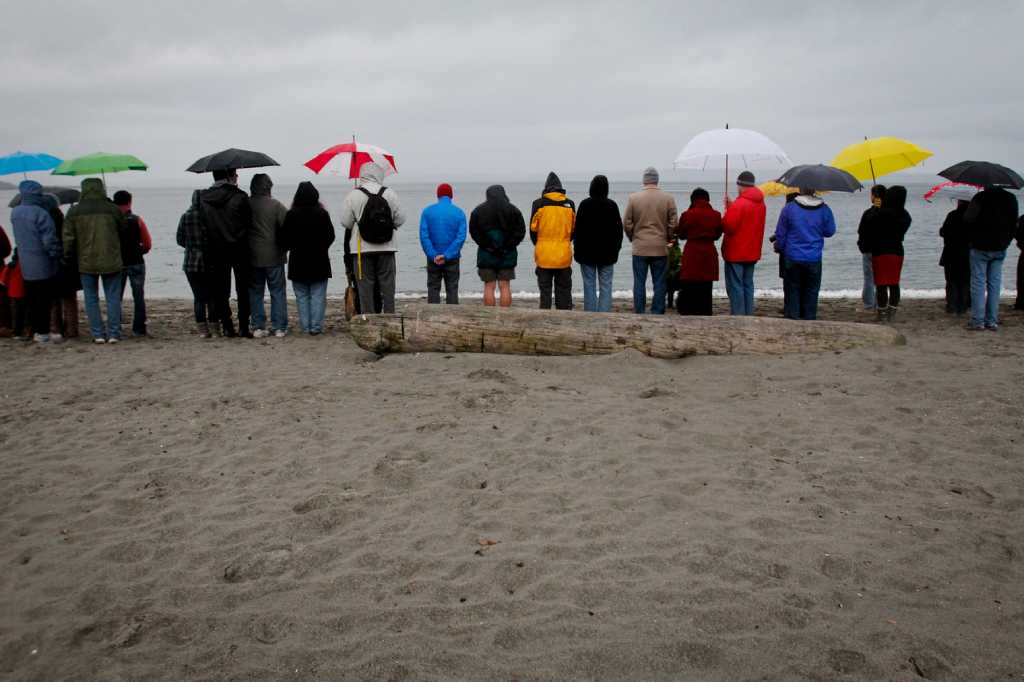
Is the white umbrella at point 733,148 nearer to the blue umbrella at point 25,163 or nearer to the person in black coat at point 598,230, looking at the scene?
the person in black coat at point 598,230

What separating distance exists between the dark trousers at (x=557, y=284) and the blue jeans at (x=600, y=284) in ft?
0.76

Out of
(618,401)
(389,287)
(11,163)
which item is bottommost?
(618,401)

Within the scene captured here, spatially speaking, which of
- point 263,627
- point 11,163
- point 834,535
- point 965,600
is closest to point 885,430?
point 834,535

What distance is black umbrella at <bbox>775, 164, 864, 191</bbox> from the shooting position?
31.4 feet

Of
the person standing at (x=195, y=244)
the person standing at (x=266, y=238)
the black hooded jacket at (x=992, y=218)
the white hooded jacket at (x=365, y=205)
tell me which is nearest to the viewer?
the black hooded jacket at (x=992, y=218)

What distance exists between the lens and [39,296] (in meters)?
10.1

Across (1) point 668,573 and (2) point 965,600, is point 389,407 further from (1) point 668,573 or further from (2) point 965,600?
(2) point 965,600

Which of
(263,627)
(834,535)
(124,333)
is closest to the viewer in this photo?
(263,627)

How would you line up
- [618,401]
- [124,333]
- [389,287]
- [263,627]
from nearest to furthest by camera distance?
[263,627], [618,401], [389,287], [124,333]

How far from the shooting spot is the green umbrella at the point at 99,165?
1085 cm

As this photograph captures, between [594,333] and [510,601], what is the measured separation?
4820 mm

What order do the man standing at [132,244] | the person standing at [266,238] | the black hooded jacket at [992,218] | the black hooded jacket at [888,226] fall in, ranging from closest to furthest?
the black hooded jacket at [992,218] < the person standing at [266,238] < the man standing at [132,244] < the black hooded jacket at [888,226]

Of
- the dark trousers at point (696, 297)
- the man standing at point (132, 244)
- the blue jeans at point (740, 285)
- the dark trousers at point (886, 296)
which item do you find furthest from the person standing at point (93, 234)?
the dark trousers at point (886, 296)

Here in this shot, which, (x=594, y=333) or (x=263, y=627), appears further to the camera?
(x=594, y=333)
